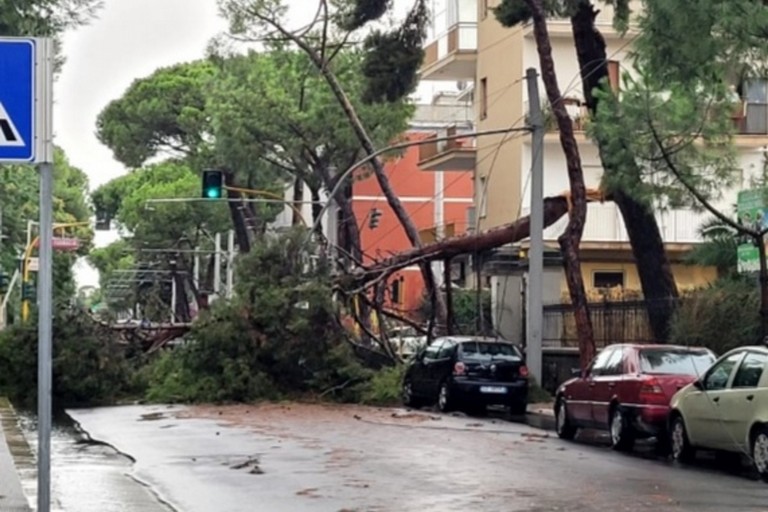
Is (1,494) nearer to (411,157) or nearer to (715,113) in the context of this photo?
(715,113)

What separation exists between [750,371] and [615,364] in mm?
4378

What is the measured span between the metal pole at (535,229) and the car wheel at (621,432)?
35.7 feet

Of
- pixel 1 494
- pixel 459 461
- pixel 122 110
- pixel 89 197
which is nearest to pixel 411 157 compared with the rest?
pixel 122 110

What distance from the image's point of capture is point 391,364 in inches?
1407

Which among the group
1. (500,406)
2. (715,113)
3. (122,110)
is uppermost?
(122,110)

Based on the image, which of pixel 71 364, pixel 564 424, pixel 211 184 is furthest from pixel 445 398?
pixel 71 364

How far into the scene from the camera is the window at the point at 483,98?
50.3m

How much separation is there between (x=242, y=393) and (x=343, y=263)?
4384 millimetres

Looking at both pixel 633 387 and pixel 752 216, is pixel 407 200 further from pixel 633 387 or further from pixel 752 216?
pixel 633 387

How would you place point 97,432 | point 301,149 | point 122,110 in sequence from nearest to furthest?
point 97,432 < point 301,149 < point 122,110

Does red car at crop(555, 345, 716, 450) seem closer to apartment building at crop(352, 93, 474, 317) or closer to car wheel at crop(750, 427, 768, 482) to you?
car wheel at crop(750, 427, 768, 482)

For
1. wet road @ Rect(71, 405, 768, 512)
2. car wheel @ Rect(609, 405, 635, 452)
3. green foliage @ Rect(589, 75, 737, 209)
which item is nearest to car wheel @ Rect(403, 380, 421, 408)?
wet road @ Rect(71, 405, 768, 512)

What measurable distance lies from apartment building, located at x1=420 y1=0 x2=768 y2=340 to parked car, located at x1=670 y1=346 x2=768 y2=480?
2139 centimetres

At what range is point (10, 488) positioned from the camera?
49.3 feet
